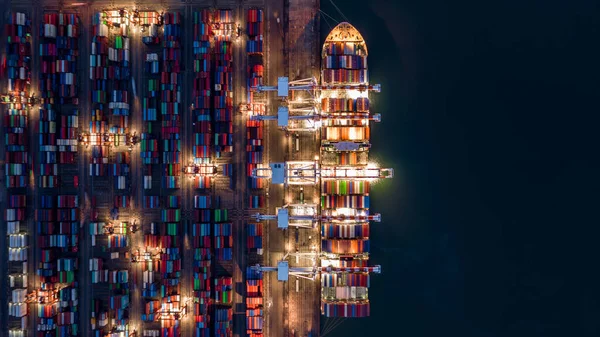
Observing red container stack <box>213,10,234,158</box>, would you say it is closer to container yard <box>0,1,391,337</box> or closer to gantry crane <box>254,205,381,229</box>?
container yard <box>0,1,391,337</box>

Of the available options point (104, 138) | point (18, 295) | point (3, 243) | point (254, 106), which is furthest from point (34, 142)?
point (254, 106)

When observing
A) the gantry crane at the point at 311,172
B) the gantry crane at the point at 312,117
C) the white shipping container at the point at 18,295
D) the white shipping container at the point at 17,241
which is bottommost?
the white shipping container at the point at 18,295

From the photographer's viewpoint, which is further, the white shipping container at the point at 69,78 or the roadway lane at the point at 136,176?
the roadway lane at the point at 136,176

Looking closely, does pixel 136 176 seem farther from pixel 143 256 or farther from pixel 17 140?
pixel 17 140

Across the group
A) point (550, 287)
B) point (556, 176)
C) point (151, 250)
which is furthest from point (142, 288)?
point (556, 176)

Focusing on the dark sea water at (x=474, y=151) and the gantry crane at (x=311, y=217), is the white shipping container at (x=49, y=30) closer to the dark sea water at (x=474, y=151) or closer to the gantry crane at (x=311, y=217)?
the gantry crane at (x=311, y=217)

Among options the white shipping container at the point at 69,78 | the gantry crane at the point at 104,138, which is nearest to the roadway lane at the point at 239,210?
the gantry crane at the point at 104,138
